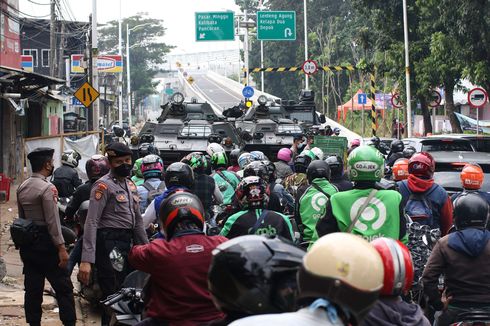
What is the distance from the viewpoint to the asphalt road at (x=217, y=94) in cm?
7000

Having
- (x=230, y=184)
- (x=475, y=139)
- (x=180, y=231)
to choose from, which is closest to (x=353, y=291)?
(x=180, y=231)

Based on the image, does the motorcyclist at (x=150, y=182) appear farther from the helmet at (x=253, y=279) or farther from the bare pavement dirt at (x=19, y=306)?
the helmet at (x=253, y=279)

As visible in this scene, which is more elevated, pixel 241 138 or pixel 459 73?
pixel 459 73

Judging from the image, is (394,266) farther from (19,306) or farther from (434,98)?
(434,98)

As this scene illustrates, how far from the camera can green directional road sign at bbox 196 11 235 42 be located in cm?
4234

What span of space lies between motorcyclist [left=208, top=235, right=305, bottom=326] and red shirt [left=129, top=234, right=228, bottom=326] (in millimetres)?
1562

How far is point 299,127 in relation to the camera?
24625 millimetres

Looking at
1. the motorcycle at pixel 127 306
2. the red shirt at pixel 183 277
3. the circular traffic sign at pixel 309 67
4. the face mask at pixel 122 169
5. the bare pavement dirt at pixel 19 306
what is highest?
the circular traffic sign at pixel 309 67

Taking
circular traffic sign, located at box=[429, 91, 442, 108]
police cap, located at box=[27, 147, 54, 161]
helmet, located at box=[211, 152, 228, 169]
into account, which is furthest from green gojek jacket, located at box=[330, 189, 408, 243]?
circular traffic sign, located at box=[429, 91, 442, 108]

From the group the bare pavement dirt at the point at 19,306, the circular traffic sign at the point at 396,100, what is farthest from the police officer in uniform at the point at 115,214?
the circular traffic sign at the point at 396,100

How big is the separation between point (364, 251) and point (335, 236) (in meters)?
0.11

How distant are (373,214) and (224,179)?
5.67m

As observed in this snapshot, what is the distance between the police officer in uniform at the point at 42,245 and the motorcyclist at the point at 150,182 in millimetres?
1463

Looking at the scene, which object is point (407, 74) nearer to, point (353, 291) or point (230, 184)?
point (230, 184)
